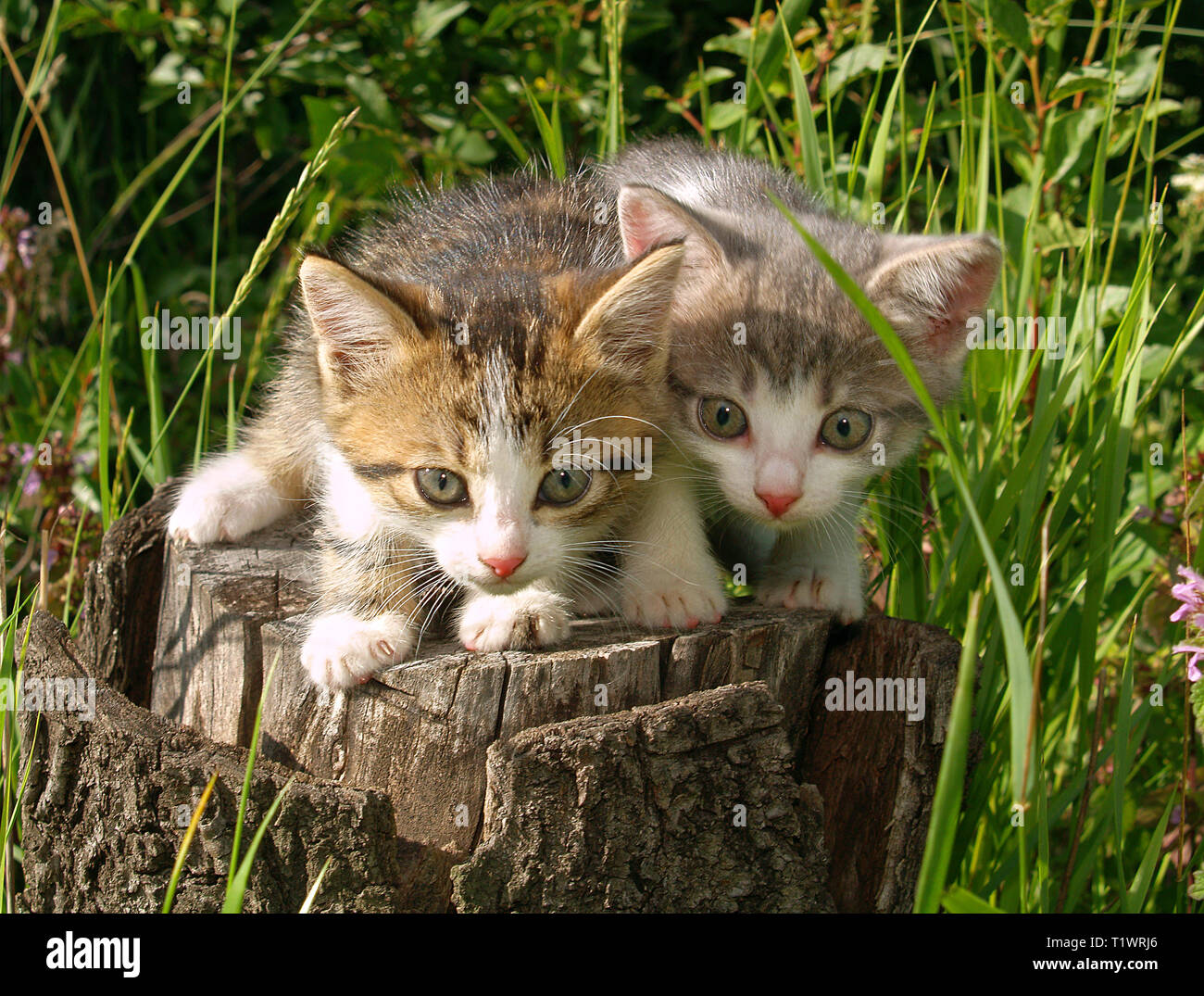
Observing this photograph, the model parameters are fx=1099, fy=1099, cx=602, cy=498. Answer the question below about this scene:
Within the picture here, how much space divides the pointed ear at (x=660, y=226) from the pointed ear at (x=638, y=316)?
0.12 metres

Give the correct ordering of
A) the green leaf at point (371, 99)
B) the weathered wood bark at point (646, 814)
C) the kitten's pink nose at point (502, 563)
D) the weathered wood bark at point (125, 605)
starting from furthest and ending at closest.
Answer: the green leaf at point (371, 99) < the weathered wood bark at point (125, 605) < the kitten's pink nose at point (502, 563) < the weathered wood bark at point (646, 814)

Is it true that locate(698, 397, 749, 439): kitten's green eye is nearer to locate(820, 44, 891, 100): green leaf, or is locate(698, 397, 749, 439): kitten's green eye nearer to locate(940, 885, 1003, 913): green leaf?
locate(940, 885, 1003, 913): green leaf

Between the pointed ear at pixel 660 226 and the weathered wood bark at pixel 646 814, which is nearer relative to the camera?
the weathered wood bark at pixel 646 814

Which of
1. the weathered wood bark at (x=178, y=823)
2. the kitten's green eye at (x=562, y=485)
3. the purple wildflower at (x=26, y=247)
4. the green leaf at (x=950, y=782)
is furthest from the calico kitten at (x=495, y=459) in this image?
the purple wildflower at (x=26, y=247)

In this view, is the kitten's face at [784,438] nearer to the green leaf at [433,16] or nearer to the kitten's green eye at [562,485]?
the kitten's green eye at [562,485]

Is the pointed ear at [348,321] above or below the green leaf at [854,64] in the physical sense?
below

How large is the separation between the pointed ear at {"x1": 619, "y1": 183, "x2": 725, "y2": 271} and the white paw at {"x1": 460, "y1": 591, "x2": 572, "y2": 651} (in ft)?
1.95

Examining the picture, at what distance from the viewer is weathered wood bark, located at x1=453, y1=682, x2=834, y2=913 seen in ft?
4.75

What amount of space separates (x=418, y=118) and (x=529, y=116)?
13.2 inches

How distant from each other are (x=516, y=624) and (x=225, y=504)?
86cm

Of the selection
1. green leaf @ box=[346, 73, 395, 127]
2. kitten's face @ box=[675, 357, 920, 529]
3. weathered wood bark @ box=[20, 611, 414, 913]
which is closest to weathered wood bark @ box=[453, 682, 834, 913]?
weathered wood bark @ box=[20, 611, 414, 913]

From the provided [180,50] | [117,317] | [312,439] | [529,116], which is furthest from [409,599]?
[117,317]

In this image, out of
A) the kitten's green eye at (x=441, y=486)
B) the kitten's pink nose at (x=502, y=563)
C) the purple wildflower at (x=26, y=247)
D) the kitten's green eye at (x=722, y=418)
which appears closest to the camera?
the kitten's pink nose at (x=502, y=563)

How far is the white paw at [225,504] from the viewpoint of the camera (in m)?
2.16
